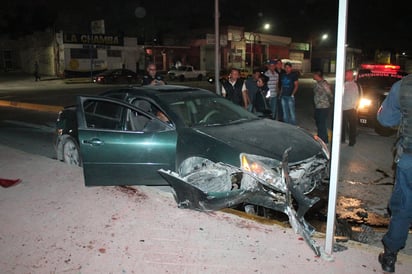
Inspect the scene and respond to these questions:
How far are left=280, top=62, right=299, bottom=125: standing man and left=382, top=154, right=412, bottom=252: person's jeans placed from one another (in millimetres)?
6287

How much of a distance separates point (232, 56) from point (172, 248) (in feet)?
149

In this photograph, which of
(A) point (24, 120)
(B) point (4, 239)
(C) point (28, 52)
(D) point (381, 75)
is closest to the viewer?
(B) point (4, 239)

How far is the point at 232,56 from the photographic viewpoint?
1871 inches

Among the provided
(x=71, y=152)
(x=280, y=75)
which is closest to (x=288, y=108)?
(x=280, y=75)

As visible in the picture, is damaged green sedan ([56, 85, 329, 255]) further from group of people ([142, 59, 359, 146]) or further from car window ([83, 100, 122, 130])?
group of people ([142, 59, 359, 146])

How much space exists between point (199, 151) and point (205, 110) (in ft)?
3.47

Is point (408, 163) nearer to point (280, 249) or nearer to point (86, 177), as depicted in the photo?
point (280, 249)

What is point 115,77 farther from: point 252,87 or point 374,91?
point 374,91

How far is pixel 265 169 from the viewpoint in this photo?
4039mm

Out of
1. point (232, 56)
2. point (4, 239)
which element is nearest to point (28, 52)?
point (232, 56)

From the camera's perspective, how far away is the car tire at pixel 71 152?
6.19m

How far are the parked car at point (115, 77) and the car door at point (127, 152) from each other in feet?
87.9

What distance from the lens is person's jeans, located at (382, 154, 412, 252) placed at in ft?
9.95

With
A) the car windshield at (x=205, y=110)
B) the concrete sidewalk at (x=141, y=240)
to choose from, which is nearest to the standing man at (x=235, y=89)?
the car windshield at (x=205, y=110)
